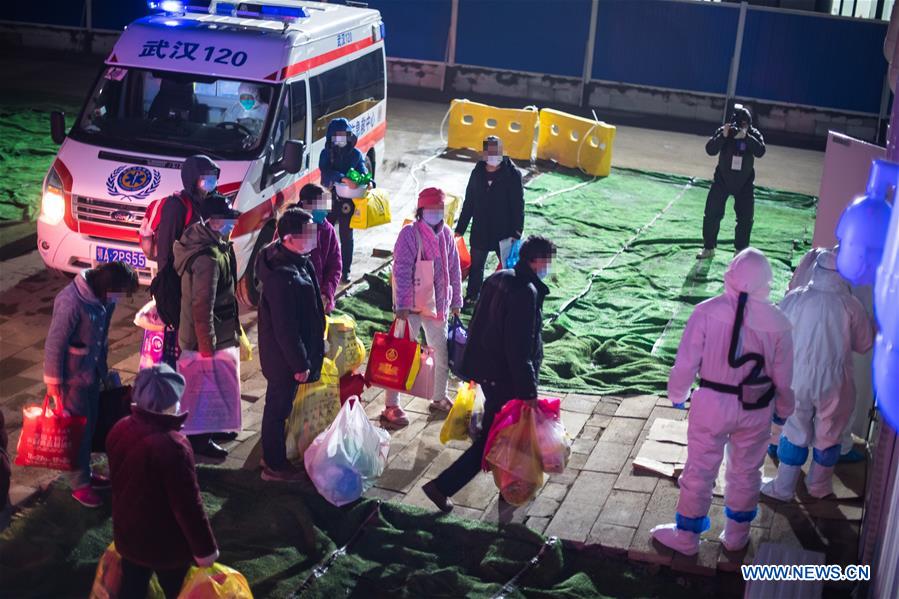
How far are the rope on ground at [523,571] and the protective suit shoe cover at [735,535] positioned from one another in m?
1.06

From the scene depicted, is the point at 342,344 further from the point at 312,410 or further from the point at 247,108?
the point at 247,108

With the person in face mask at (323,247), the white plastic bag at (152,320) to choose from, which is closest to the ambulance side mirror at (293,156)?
the person in face mask at (323,247)

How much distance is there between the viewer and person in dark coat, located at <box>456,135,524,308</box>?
10836 mm

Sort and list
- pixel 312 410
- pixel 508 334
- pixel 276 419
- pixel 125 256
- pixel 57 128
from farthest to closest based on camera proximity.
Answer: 1. pixel 57 128
2. pixel 125 256
3. pixel 312 410
4. pixel 276 419
5. pixel 508 334

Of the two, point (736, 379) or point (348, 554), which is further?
point (348, 554)

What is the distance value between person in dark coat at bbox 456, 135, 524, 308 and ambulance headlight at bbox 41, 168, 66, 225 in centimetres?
376

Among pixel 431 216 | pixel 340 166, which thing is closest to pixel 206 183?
pixel 431 216

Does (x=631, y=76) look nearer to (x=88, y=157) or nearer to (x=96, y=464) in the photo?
(x=88, y=157)

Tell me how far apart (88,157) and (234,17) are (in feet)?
7.81

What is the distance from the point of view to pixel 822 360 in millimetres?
7414

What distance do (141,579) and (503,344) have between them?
9.07 ft

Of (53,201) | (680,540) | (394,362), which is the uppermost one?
(53,201)

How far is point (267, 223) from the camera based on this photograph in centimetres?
1103

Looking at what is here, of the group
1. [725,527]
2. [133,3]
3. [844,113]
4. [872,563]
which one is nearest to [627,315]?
[725,527]
